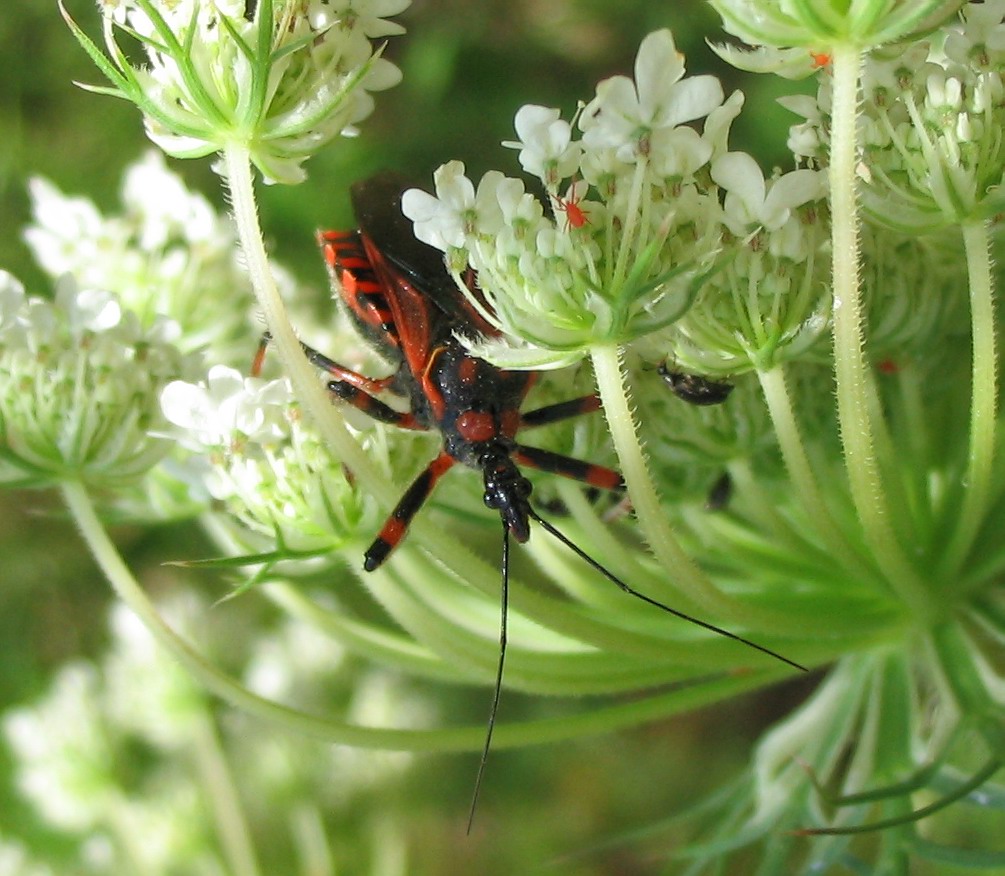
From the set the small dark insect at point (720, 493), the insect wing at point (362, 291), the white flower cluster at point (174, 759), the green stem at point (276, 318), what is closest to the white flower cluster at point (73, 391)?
the insect wing at point (362, 291)

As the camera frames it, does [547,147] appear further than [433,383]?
No

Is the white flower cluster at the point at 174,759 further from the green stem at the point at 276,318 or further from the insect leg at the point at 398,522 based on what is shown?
the green stem at the point at 276,318

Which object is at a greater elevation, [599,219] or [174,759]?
[599,219]

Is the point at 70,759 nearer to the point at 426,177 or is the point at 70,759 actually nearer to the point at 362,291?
the point at 362,291

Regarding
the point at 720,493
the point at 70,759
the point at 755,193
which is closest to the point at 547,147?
the point at 755,193

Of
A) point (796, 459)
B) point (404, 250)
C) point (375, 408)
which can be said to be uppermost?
point (404, 250)

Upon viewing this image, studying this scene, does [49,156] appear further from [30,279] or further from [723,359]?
[723,359]

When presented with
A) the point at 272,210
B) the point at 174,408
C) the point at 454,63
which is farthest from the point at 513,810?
the point at 174,408
